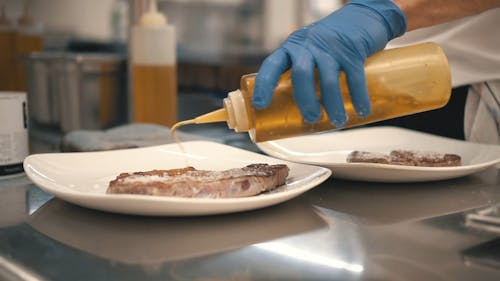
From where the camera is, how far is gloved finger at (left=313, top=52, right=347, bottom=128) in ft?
2.80

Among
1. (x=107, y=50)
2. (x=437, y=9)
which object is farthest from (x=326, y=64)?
(x=107, y=50)

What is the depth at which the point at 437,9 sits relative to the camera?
116 cm

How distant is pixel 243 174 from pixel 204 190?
9 centimetres

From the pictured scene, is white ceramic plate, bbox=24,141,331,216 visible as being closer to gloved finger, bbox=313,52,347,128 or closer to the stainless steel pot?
gloved finger, bbox=313,52,347,128

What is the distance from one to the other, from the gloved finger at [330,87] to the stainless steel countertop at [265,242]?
0.15m

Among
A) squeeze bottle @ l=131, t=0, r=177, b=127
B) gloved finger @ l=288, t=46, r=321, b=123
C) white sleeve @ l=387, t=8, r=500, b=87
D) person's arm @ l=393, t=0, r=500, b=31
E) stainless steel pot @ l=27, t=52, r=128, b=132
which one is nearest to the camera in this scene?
gloved finger @ l=288, t=46, r=321, b=123

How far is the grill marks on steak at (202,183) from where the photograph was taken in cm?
78

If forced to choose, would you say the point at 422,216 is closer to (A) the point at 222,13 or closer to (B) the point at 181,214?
(B) the point at 181,214

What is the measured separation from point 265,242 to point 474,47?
104 centimetres

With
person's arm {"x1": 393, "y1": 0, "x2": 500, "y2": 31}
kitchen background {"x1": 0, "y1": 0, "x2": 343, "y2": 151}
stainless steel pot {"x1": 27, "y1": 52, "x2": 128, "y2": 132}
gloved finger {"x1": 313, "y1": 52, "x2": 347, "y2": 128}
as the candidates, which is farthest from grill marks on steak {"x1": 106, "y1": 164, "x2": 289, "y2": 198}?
stainless steel pot {"x1": 27, "y1": 52, "x2": 128, "y2": 132}

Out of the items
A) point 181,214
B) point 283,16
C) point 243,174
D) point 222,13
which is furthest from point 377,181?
point 283,16

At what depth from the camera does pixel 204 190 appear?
780mm

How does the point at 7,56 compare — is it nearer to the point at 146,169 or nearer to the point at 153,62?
the point at 153,62

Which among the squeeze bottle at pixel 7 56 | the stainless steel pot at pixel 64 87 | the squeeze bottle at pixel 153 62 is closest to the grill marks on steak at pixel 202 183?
the squeeze bottle at pixel 153 62
